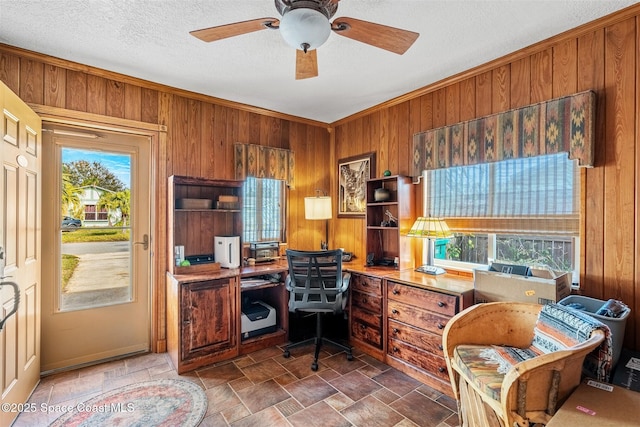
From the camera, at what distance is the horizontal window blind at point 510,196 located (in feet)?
7.42

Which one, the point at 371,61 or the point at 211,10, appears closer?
the point at 211,10

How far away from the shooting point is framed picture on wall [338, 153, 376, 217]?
3.78 m

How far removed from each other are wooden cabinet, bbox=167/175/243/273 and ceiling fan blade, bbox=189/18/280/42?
1551 millimetres

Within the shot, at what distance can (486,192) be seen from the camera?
2.72 meters

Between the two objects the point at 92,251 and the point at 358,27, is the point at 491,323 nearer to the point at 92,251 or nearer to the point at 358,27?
the point at 358,27

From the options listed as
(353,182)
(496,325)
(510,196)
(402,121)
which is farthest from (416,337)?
(402,121)

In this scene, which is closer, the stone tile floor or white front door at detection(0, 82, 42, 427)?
white front door at detection(0, 82, 42, 427)

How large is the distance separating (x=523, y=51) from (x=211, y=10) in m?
2.27

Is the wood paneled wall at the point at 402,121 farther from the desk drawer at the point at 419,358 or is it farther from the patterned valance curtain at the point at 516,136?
the desk drawer at the point at 419,358

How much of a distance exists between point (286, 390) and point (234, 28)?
2.48m

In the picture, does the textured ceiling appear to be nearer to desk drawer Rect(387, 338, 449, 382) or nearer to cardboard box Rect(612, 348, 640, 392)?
cardboard box Rect(612, 348, 640, 392)

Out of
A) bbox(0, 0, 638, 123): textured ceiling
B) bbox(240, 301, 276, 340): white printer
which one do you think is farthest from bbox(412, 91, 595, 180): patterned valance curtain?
bbox(240, 301, 276, 340): white printer

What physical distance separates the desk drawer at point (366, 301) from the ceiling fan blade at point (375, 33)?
81.5 inches

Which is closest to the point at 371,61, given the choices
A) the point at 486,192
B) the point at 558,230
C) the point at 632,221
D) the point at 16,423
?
the point at 486,192
